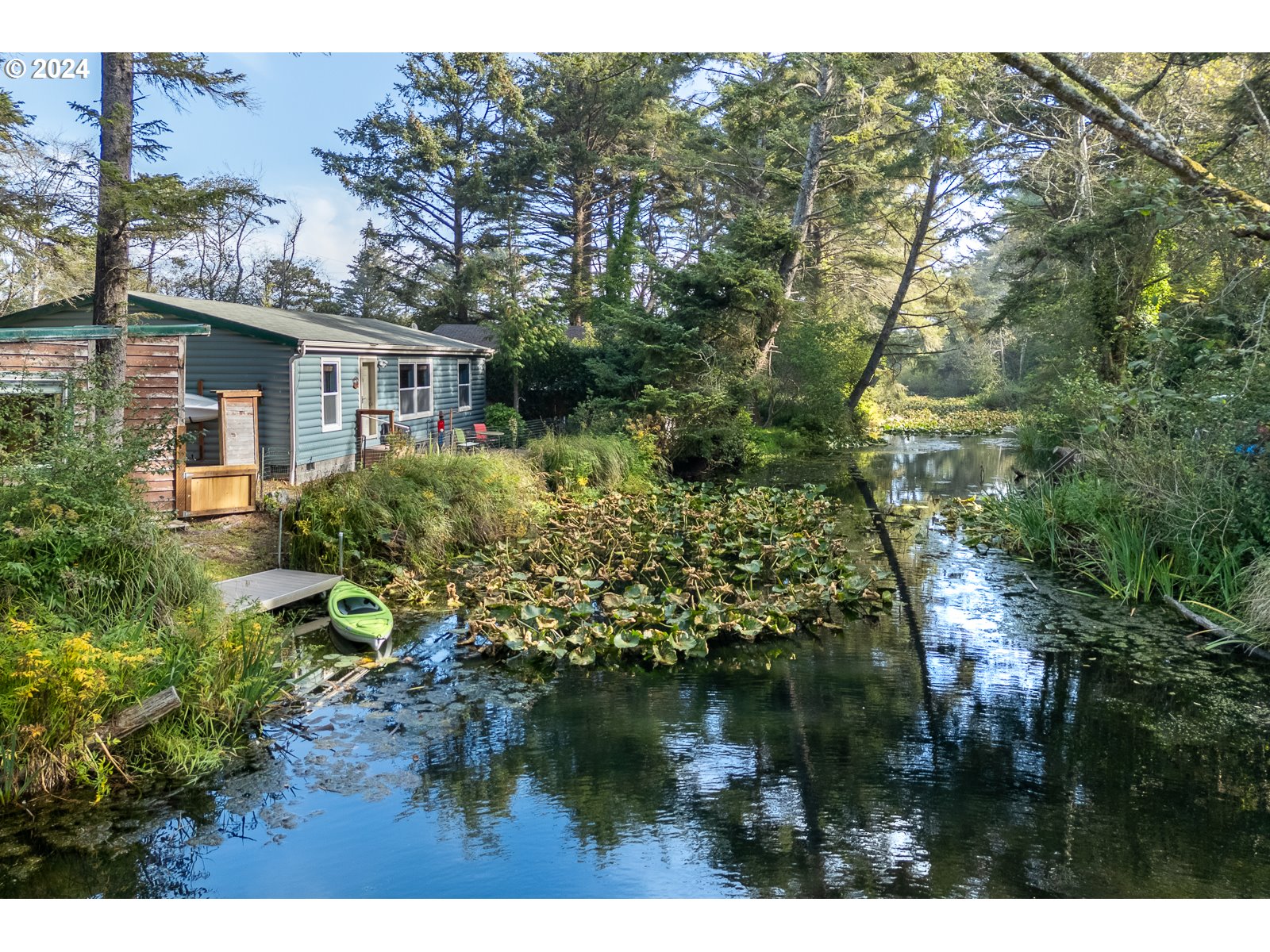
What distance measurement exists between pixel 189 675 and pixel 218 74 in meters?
7.51

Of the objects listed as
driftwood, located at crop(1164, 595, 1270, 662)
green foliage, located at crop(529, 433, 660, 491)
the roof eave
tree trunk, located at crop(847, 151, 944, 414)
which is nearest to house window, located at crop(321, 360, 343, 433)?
the roof eave

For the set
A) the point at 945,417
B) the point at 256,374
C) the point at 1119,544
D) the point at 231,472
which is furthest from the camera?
the point at 945,417

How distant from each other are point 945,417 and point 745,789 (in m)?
35.7

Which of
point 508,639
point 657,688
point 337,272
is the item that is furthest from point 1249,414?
point 337,272

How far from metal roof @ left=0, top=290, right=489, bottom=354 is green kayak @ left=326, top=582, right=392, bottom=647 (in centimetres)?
645

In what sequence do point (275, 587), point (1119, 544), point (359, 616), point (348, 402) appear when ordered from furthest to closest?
point (348, 402) → point (1119, 544) → point (275, 587) → point (359, 616)

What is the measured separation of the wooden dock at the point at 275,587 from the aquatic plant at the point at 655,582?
4.72 ft

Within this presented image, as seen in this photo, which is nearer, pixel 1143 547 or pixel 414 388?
pixel 1143 547

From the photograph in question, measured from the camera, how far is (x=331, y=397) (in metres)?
15.8

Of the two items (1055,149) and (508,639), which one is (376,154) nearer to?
(1055,149)

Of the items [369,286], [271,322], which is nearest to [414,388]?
[271,322]

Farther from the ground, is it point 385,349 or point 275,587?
point 385,349

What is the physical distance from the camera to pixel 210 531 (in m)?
10.6

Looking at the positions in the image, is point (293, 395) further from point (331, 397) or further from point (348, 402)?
point (348, 402)
